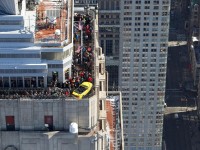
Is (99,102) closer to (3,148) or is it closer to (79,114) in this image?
(79,114)

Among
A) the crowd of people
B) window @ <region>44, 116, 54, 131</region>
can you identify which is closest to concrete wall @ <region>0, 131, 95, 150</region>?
window @ <region>44, 116, 54, 131</region>

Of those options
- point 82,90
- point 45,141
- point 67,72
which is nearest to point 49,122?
point 45,141

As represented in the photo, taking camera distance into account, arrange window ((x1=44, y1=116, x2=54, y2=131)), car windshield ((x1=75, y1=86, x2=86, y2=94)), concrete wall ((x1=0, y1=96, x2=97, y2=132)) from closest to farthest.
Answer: concrete wall ((x1=0, y1=96, x2=97, y2=132)), window ((x1=44, y1=116, x2=54, y2=131)), car windshield ((x1=75, y1=86, x2=86, y2=94))

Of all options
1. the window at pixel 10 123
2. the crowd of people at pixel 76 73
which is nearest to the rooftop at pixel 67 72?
the crowd of people at pixel 76 73

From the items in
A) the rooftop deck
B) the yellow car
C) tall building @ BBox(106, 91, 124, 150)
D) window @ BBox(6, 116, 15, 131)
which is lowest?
tall building @ BBox(106, 91, 124, 150)

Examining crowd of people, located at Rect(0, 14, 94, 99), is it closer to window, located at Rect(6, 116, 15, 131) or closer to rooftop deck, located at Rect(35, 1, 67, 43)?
window, located at Rect(6, 116, 15, 131)

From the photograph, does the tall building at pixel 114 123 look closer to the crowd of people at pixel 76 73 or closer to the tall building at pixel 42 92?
the crowd of people at pixel 76 73

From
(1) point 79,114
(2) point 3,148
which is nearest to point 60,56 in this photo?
(1) point 79,114
